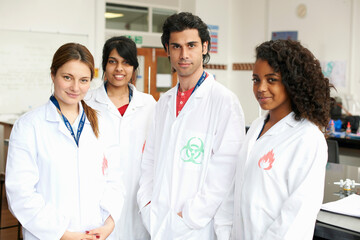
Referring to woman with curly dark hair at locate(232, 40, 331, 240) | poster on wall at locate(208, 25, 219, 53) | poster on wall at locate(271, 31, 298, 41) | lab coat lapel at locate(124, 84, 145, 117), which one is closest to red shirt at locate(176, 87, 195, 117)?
lab coat lapel at locate(124, 84, 145, 117)

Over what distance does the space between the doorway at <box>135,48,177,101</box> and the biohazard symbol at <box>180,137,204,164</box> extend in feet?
18.4

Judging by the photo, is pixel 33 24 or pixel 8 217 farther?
pixel 33 24

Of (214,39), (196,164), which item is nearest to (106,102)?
(196,164)

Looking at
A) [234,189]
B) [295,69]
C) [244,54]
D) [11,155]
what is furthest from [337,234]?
[244,54]

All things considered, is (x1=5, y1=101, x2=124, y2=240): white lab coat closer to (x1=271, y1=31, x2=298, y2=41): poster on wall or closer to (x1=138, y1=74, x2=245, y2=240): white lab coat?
(x1=138, y1=74, x2=245, y2=240): white lab coat

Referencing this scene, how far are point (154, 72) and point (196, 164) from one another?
594 centimetres

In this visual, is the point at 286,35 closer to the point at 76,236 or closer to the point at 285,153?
the point at 285,153

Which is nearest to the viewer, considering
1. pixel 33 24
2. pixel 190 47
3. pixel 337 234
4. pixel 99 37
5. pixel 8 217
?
pixel 337 234

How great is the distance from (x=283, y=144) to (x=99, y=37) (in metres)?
5.71

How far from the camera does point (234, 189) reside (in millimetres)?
1673

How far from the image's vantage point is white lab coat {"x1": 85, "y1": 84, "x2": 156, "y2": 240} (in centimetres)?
208

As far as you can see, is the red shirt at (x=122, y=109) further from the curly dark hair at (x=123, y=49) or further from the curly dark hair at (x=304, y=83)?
the curly dark hair at (x=304, y=83)

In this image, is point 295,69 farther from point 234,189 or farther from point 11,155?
point 11,155

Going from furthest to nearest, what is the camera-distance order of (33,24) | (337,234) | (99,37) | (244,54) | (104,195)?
(244,54)
(99,37)
(33,24)
(104,195)
(337,234)
